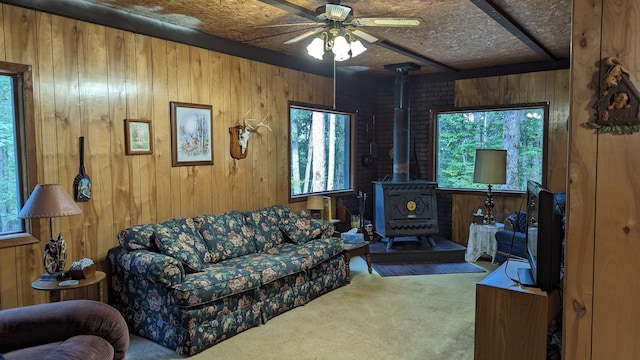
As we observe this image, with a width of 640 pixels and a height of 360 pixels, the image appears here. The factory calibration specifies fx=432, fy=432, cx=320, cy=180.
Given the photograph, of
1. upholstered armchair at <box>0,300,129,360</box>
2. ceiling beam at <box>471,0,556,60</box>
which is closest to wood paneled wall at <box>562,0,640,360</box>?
ceiling beam at <box>471,0,556,60</box>

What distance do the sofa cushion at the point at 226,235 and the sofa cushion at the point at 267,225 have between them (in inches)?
2.8

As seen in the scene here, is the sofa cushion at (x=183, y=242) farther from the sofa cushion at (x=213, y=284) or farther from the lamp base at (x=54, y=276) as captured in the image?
the lamp base at (x=54, y=276)

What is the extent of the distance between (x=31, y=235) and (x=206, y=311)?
1.32 metres

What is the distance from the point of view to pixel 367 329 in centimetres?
338

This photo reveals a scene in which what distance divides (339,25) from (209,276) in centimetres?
203

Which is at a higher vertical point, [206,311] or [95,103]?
[95,103]

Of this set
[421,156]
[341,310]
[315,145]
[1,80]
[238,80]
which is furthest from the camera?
[421,156]

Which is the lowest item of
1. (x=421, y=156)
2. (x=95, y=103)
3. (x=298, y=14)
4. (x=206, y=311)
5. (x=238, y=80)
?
(x=206, y=311)

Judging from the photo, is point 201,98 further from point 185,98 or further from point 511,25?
point 511,25

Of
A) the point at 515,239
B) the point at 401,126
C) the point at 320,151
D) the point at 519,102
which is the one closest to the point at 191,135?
the point at 320,151

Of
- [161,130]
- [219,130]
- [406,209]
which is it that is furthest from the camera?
[406,209]

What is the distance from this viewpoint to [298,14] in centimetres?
337

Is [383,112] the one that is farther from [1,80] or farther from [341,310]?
[1,80]

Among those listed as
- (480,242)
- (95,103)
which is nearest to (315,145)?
(480,242)
